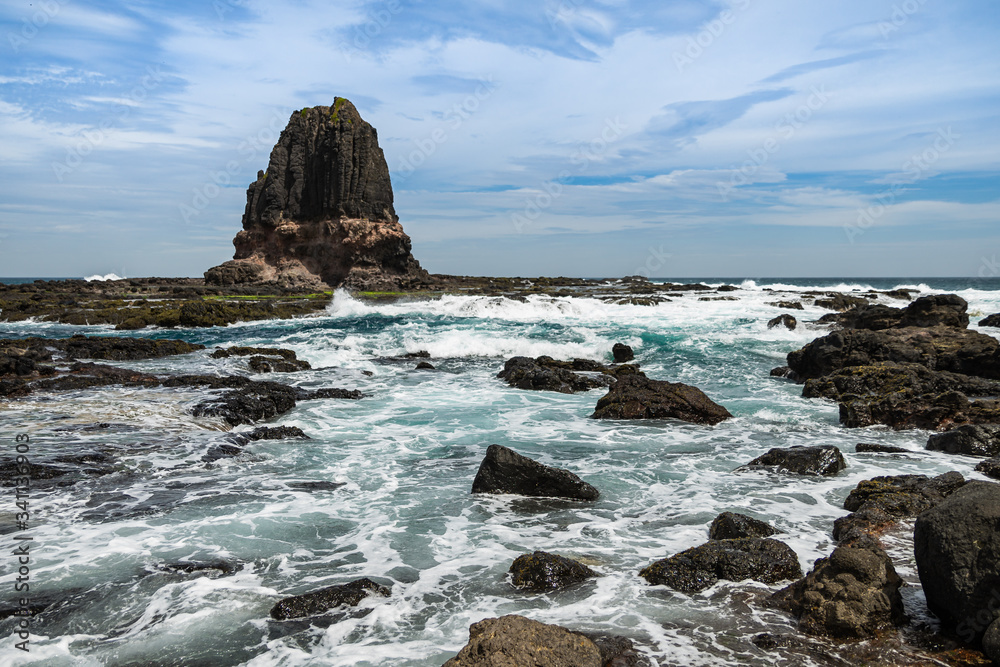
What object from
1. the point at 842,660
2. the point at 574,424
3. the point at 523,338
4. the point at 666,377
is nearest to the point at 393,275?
the point at 523,338

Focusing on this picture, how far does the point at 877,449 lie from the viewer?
9023mm

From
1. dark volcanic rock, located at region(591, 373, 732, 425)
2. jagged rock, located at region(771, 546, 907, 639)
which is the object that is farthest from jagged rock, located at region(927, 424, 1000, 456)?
jagged rock, located at region(771, 546, 907, 639)

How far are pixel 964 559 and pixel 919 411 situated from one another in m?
7.75

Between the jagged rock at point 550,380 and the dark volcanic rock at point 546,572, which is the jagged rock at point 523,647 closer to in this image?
the dark volcanic rock at point 546,572

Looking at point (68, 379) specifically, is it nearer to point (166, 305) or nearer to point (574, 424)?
point (574, 424)

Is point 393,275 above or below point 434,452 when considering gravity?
above

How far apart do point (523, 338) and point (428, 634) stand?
18.8 meters

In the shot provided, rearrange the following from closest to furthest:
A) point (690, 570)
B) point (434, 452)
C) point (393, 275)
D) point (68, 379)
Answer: point (690, 570)
point (434, 452)
point (68, 379)
point (393, 275)

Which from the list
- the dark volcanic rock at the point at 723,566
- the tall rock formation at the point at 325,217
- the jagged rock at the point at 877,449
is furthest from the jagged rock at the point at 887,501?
the tall rock formation at the point at 325,217

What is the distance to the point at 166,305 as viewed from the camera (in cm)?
3475

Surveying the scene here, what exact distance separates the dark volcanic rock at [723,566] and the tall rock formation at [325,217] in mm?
52224

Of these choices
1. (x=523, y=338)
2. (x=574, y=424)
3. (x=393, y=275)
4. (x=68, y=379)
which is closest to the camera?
(x=574, y=424)

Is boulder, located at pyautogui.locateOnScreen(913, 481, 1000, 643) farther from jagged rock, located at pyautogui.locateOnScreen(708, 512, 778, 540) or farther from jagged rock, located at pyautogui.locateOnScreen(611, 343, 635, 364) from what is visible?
jagged rock, located at pyautogui.locateOnScreen(611, 343, 635, 364)

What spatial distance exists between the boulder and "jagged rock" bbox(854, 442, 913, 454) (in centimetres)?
504
